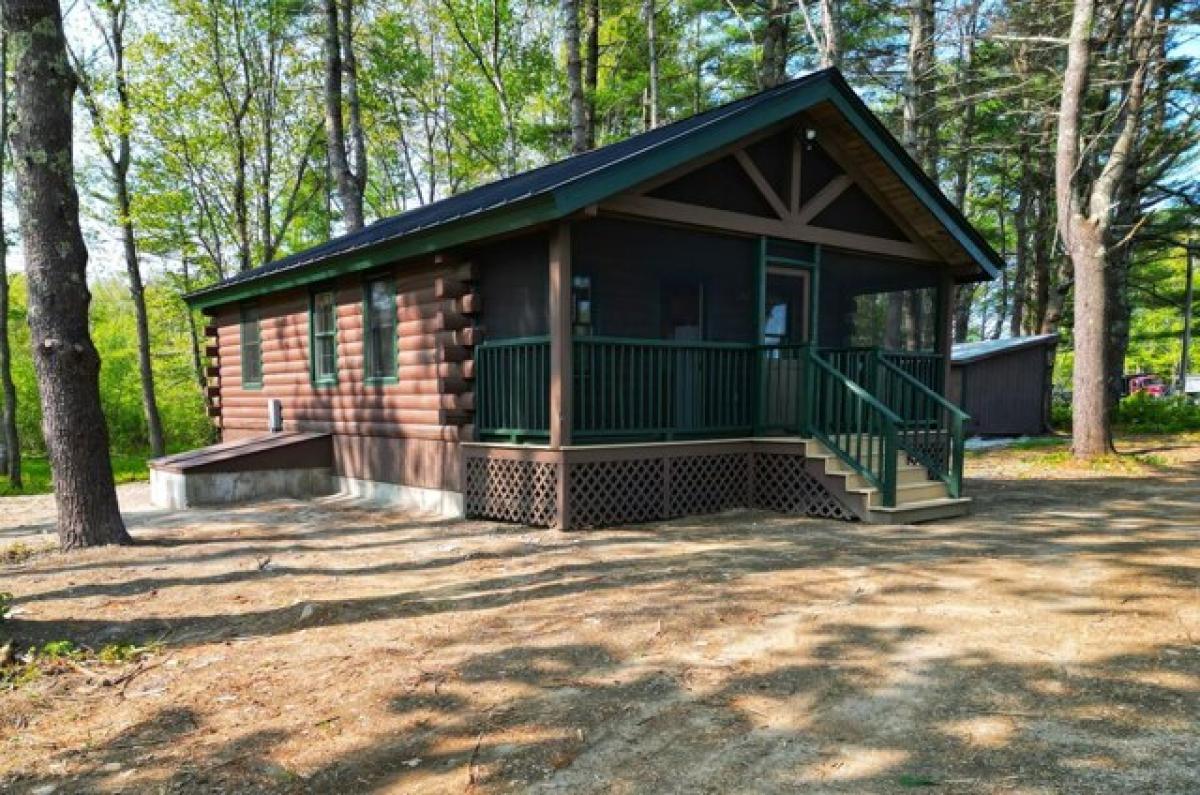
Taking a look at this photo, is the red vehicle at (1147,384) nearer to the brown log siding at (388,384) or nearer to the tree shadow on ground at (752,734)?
Result: the brown log siding at (388,384)

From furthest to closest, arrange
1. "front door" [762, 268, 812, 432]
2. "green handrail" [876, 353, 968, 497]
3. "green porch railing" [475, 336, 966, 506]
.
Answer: "front door" [762, 268, 812, 432] → "green handrail" [876, 353, 968, 497] → "green porch railing" [475, 336, 966, 506]

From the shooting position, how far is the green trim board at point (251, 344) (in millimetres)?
12406

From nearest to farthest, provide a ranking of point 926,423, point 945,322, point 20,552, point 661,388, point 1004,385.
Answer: point 20,552 → point 661,388 → point 926,423 → point 945,322 → point 1004,385

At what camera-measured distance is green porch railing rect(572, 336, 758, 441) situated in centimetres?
741

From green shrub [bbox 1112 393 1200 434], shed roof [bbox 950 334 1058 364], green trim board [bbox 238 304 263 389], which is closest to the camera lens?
green trim board [bbox 238 304 263 389]

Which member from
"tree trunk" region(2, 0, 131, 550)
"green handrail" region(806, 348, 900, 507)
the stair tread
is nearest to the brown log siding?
"tree trunk" region(2, 0, 131, 550)

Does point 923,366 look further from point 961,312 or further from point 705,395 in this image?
point 961,312

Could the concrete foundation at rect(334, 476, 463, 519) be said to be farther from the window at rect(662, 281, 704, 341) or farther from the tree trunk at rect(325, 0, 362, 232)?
the tree trunk at rect(325, 0, 362, 232)

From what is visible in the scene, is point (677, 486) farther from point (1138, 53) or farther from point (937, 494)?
point (1138, 53)

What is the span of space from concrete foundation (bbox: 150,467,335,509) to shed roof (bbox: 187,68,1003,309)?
284 centimetres

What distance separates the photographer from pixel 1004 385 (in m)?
17.7

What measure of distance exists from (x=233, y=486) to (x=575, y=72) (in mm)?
9594

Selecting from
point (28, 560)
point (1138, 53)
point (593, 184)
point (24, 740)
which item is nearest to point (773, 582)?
point (593, 184)

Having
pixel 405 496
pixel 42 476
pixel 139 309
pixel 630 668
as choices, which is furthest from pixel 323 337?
pixel 42 476
